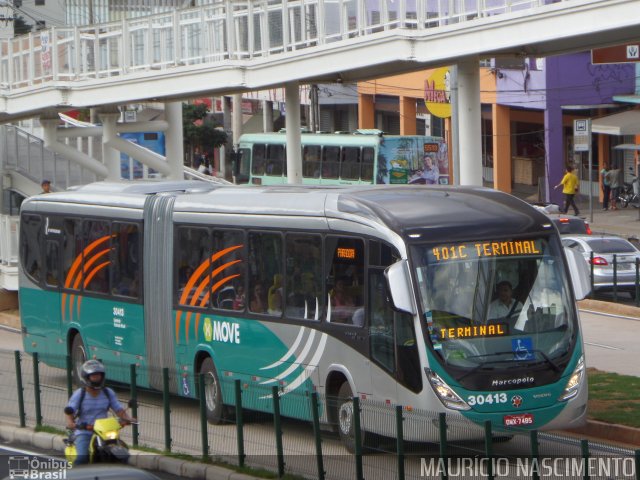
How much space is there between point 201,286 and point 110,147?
12926 mm

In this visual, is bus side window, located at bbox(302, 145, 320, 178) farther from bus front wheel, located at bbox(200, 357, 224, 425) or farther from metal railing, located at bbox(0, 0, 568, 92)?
bus front wheel, located at bbox(200, 357, 224, 425)

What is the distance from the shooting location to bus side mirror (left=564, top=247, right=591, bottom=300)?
48.6ft

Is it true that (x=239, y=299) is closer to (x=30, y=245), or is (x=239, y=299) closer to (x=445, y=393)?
(x=445, y=393)

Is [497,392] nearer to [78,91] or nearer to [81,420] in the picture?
[81,420]

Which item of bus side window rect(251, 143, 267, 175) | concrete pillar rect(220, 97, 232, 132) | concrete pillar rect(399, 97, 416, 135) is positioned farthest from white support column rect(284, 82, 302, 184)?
concrete pillar rect(220, 97, 232, 132)

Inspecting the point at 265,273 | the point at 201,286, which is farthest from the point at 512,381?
the point at 201,286

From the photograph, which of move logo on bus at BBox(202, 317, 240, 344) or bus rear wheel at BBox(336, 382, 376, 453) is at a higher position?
move logo on bus at BBox(202, 317, 240, 344)

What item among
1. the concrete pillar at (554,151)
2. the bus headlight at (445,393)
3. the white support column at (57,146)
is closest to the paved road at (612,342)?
the bus headlight at (445,393)

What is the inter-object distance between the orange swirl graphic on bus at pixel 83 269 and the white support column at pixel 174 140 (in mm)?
9410

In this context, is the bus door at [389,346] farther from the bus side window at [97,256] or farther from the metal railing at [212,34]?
the metal railing at [212,34]

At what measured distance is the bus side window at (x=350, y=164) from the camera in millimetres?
49500

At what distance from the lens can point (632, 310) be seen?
27.3 metres

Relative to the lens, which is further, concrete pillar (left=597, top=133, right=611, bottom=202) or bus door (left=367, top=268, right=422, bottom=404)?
concrete pillar (left=597, top=133, right=611, bottom=202)

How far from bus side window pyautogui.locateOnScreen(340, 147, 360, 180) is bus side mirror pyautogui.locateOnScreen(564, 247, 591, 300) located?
113ft
